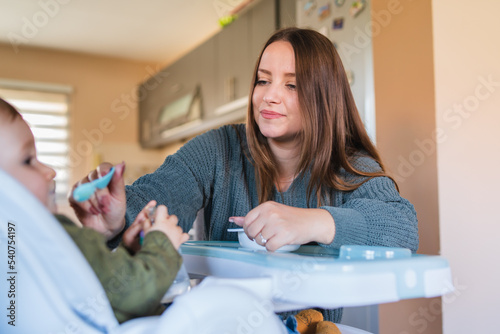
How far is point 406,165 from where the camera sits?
179 cm

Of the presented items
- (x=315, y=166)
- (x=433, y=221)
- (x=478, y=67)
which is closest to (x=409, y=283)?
(x=315, y=166)

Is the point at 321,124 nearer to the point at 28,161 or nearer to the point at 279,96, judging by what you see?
the point at 279,96

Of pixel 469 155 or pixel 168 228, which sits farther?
pixel 469 155

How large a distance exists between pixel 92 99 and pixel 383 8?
10.6 feet

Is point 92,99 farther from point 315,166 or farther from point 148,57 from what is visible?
point 315,166

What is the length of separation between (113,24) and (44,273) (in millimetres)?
3376

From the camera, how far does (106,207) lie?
0.84m

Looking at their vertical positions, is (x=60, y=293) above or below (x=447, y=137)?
below

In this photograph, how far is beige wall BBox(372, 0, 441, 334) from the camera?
174cm

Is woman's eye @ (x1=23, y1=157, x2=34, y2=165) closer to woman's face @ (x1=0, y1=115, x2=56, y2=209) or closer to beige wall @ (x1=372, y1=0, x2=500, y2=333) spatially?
woman's face @ (x1=0, y1=115, x2=56, y2=209)

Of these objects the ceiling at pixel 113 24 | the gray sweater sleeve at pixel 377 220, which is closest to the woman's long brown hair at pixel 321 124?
the gray sweater sleeve at pixel 377 220

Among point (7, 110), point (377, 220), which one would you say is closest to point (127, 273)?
point (7, 110)

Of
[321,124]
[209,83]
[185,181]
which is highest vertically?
[209,83]

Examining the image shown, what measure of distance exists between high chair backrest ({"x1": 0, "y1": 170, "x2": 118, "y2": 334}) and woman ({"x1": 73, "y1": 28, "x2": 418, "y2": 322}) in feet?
1.18
